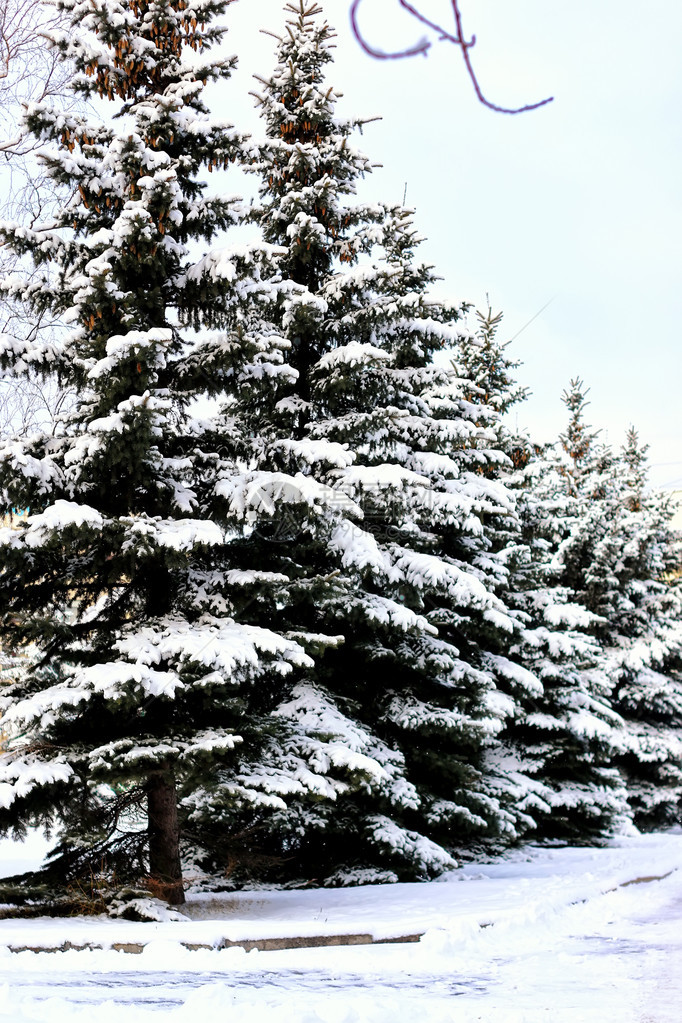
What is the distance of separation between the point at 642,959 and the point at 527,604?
11124 millimetres

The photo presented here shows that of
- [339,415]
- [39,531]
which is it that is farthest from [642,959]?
[339,415]

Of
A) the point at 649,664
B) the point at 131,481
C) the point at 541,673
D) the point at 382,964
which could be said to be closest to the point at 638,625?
the point at 649,664

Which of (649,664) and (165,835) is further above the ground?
(649,664)

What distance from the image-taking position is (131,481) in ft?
28.3

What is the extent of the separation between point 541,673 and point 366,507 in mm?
7180

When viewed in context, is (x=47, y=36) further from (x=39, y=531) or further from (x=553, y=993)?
(x=553, y=993)

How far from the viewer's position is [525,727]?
652 inches

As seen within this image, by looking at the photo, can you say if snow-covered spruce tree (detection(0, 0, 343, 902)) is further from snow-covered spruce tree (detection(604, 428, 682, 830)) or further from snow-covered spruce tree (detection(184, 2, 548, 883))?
snow-covered spruce tree (detection(604, 428, 682, 830))

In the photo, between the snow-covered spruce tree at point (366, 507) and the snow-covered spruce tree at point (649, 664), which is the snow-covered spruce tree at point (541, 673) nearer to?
the snow-covered spruce tree at point (366, 507)

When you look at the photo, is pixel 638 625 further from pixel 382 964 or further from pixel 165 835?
pixel 382 964

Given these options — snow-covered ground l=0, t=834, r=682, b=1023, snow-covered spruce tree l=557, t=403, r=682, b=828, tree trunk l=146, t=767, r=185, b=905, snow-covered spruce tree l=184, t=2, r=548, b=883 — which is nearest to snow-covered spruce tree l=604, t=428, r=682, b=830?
snow-covered spruce tree l=557, t=403, r=682, b=828

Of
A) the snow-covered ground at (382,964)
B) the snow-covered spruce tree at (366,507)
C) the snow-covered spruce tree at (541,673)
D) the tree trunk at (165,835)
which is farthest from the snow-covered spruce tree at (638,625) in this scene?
the tree trunk at (165,835)

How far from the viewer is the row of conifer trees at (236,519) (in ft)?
25.6

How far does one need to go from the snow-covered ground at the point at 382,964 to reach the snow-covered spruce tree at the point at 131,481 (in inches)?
51.1
